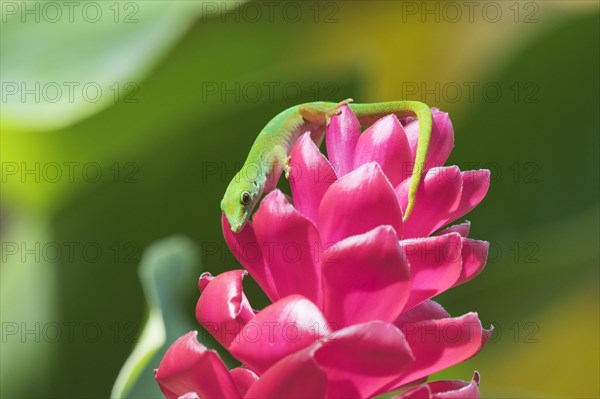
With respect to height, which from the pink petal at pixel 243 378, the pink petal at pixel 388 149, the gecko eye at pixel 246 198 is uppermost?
the pink petal at pixel 388 149

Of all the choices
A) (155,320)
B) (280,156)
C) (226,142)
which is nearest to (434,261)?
(280,156)

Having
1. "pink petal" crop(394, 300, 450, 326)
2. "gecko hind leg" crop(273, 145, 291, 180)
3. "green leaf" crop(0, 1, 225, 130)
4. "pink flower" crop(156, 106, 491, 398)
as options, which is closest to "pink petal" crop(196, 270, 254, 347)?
"pink flower" crop(156, 106, 491, 398)

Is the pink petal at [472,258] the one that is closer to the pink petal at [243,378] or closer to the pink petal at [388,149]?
the pink petal at [388,149]

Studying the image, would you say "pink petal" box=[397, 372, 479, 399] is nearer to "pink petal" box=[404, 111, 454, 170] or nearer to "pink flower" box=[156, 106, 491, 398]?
"pink flower" box=[156, 106, 491, 398]

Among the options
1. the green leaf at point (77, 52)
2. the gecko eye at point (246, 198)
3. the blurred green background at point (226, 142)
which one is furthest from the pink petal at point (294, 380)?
the green leaf at point (77, 52)

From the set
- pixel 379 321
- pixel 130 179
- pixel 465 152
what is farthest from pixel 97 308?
pixel 379 321

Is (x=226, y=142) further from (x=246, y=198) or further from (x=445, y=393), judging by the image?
(x=445, y=393)
